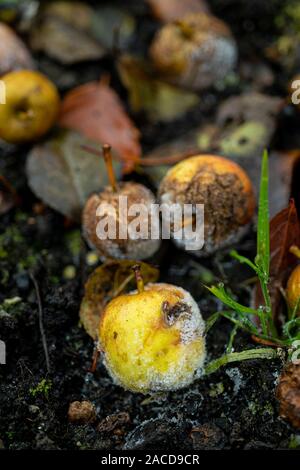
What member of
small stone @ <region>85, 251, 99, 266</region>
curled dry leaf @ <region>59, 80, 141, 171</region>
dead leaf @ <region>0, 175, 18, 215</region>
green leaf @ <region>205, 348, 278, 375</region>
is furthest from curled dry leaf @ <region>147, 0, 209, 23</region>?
green leaf @ <region>205, 348, 278, 375</region>

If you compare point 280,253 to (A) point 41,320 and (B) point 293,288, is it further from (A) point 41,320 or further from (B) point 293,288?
(A) point 41,320

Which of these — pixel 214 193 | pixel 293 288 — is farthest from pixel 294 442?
pixel 214 193

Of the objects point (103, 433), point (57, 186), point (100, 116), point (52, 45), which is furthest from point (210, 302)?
point (52, 45)

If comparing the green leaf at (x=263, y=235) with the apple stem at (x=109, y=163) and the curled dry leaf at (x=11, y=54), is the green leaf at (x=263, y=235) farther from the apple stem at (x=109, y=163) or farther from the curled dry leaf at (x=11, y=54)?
the curled dry leaf at (x=11, y=54)

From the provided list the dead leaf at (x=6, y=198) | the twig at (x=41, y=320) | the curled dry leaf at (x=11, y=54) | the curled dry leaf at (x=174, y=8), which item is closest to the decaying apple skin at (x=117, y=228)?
the twig at (x=41, y=320)

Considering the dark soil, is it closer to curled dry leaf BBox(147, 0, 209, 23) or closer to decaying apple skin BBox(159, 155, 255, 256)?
decaying apple skin BBox(159, 155, 255, 256)
